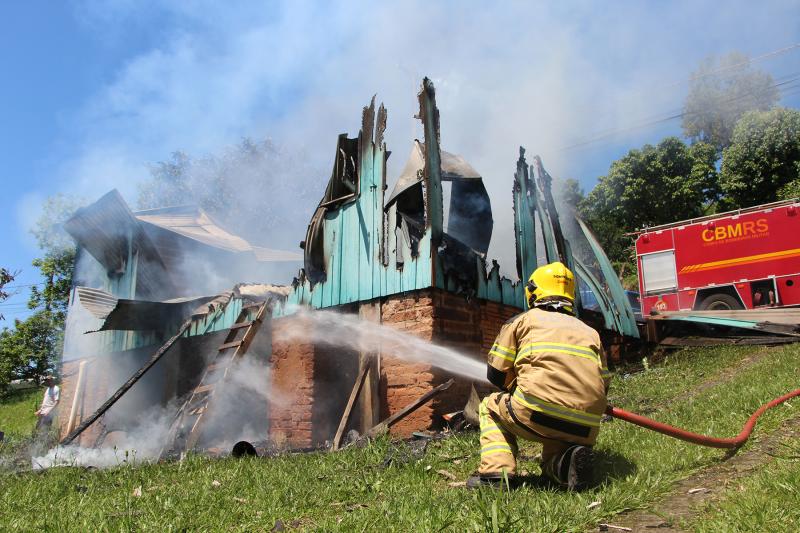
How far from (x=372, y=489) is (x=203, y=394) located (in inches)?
215

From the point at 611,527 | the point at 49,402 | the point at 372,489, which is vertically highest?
the point at 611,527

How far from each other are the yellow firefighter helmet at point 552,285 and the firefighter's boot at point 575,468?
101 centimetres

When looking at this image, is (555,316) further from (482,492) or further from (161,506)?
(161,506)

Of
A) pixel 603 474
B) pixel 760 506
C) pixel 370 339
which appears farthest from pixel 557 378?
pixel 370 339

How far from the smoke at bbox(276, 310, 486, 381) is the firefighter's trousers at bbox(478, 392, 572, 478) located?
3.03m

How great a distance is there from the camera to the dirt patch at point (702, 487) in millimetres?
2807

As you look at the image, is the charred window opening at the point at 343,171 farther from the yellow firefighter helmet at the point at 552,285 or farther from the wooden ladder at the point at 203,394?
the yellow firefighter helmet at the point at 552,285

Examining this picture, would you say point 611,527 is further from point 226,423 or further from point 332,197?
point 226,423

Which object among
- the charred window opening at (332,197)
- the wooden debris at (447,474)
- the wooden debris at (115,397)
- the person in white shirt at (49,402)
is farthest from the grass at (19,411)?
the wooden debris at (447,474)

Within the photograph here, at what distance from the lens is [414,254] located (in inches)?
286

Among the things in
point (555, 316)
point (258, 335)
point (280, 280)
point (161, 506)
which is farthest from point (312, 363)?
point (280, 280)

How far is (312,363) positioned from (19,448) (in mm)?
7156

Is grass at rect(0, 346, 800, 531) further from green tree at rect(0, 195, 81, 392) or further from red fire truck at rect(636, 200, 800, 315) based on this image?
green tree at rect(0, 195, 81, 392)

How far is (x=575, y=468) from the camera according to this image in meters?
3.35
